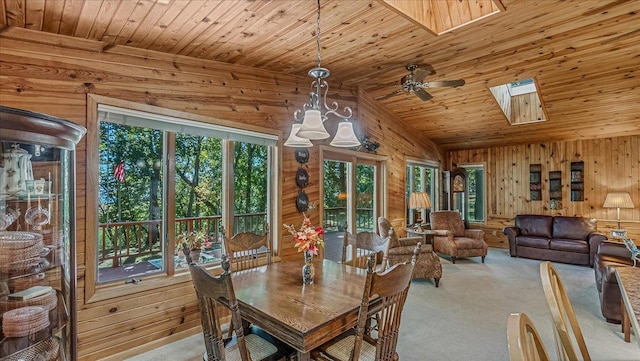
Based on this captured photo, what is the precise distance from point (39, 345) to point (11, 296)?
0.95ft

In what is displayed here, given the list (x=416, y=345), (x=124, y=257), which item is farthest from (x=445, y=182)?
(x=124, y=257)

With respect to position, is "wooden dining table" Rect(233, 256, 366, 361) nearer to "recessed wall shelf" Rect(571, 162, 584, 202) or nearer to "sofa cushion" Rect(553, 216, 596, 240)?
"sofa cushion" Rect(553, 216, 596, 240)

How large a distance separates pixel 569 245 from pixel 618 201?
1.16 meters

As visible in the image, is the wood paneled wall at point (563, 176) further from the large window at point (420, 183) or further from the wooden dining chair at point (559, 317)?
the wooden dining chair at point (559, 317)

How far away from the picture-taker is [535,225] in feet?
20.9

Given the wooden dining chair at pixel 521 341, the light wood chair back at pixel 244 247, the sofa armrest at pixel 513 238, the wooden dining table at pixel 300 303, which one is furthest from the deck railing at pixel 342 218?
the wooden dining chair at pixel 521 341

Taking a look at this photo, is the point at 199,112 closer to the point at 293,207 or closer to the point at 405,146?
the point at 293,207

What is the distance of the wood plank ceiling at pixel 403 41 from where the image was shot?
2258mm

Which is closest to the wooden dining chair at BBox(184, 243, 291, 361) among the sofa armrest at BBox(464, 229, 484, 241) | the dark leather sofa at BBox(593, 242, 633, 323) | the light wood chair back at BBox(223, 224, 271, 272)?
the light wood chair back at BBox(223, 224, 271, 272)

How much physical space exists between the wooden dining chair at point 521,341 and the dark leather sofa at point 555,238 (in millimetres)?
5919

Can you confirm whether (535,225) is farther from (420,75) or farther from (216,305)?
(216,305)

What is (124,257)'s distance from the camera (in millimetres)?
2854

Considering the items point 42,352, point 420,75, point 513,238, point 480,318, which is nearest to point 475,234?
point 513,238

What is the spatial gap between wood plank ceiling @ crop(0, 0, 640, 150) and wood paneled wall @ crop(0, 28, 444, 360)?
135mm
